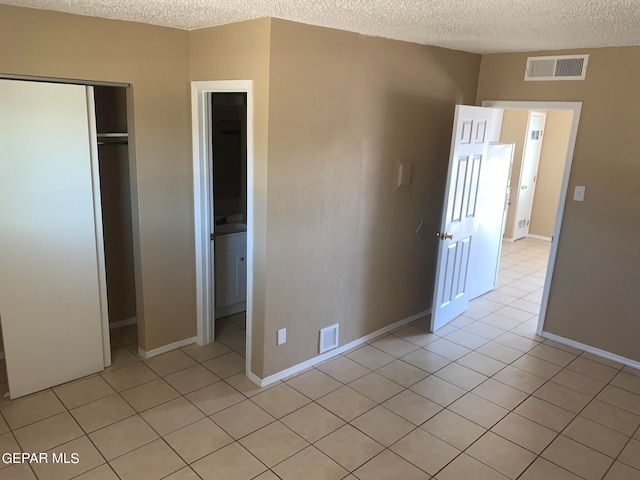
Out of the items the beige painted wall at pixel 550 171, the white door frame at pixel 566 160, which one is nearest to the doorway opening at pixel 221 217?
the white door frame at pixel 566 160

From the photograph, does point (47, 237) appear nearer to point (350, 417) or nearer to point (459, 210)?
point (350, 417)

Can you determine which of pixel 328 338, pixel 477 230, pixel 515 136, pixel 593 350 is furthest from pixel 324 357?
pixel 515 136

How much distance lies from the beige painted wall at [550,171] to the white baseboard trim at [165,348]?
5.94 metres

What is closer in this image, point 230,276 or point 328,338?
point 328,338

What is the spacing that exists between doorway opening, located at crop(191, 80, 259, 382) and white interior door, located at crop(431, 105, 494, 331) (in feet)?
5.45

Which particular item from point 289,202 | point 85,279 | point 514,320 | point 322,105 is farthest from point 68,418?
point 514,320

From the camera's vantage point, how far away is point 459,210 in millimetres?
4180

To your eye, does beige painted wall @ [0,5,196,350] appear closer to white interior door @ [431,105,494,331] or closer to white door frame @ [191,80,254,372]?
white door frame @ [191,80,254,372]

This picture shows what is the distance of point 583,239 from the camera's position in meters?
3.93

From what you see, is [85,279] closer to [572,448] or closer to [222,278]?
[222,278]

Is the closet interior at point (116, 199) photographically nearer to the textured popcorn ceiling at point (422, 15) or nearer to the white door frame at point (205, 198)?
the white door frame at point (205, 198)

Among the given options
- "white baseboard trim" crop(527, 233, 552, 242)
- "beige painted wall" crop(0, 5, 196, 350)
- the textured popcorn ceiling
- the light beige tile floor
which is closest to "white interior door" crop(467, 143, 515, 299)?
the light beige tile floor

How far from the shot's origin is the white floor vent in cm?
363

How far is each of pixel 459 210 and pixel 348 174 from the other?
49.6 inches
